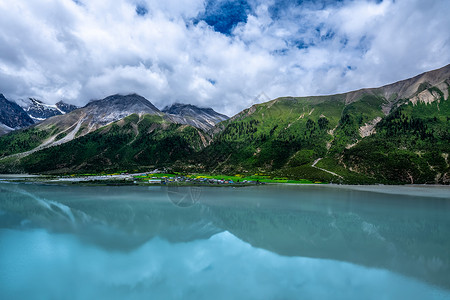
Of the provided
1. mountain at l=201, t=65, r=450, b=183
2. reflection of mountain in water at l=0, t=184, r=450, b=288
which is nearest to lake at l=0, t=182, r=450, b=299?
reflection of mountain in water at l=0, t=184, r=450, b=288

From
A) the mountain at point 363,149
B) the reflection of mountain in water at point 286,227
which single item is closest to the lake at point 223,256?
the reflection of mountain in water at point 286,227

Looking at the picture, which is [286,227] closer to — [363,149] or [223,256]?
[223,256]

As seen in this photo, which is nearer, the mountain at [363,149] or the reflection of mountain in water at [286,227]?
the reflection of mountain in water at [286,227]

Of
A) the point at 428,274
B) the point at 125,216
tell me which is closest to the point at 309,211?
the point at 428,274

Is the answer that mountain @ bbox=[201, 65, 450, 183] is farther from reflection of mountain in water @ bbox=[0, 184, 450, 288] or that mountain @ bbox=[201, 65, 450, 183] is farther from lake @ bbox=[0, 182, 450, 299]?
lake @ bbox=[0, 182, 450, 299]

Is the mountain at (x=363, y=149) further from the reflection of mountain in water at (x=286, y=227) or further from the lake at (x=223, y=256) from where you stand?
the lake at (x=223, y=256)

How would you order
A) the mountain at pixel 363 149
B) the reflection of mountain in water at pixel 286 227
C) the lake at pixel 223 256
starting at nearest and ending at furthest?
the lake at pixel 223 256 → the reflection of mountain in water at pixel 286 227 → the mountain at pixel 363 149
